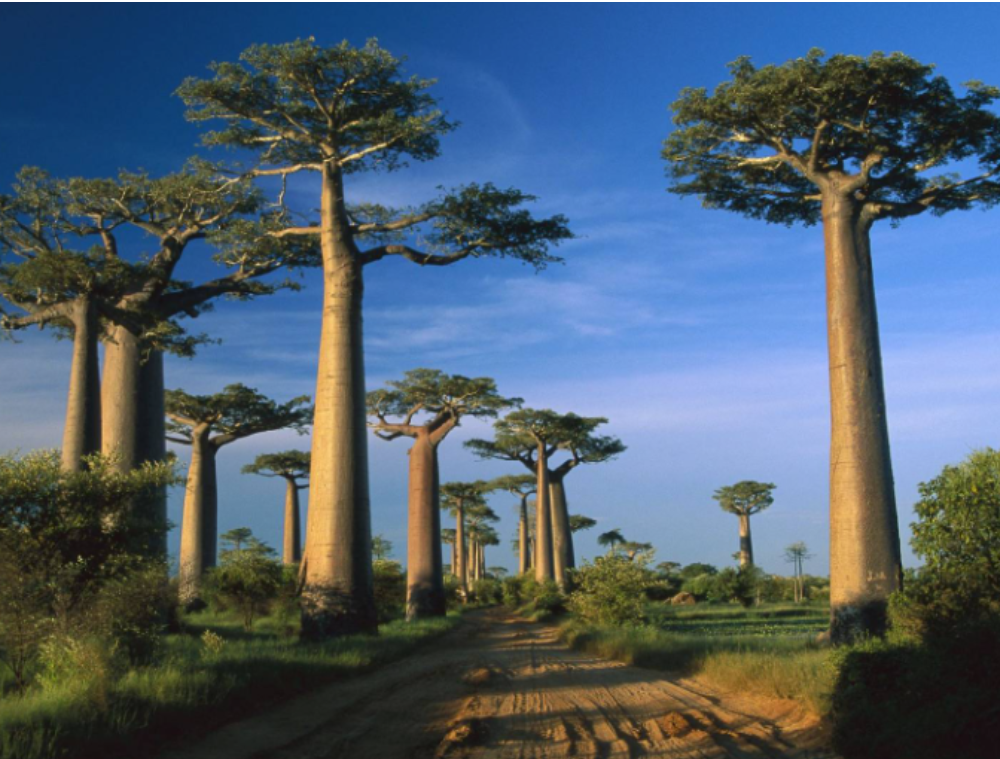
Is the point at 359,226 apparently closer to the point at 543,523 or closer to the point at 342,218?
the point at 342,218

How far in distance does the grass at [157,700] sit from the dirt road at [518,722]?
0.24 m

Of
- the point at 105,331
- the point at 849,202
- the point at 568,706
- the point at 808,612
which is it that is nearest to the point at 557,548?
the point at 808,612

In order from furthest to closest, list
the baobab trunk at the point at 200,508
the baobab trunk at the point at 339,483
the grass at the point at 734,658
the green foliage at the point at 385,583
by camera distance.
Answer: the baobab trunk at the point at 200,508 < the green foliage at the point at 385,583 < the baobab trunk at the point at 339,483 < the grass at the point at 734,658

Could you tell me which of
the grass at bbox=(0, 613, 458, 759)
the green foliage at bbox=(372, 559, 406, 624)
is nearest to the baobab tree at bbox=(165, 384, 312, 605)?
the green foliage at bbox=(372, 559, 406, 624)

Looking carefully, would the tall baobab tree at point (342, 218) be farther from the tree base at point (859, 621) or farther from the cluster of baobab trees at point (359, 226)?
the tree base at point (859, 621)

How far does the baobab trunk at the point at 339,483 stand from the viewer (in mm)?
12859

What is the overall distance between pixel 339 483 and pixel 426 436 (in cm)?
1319

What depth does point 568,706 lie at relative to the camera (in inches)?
294

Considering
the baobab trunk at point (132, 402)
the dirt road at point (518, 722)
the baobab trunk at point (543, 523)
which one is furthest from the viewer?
the baobab trunk at point (543, 523)

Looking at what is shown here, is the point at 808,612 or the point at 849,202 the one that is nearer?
the point at 849,202

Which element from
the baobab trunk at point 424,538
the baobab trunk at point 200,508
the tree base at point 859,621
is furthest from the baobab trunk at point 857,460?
the baobab trunk at point 200,508

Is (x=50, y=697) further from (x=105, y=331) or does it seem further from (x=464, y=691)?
(x=105, y=331)

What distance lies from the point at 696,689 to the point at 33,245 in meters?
13.2

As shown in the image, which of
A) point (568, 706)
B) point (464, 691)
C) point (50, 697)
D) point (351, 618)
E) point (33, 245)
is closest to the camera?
point (50, 697)
